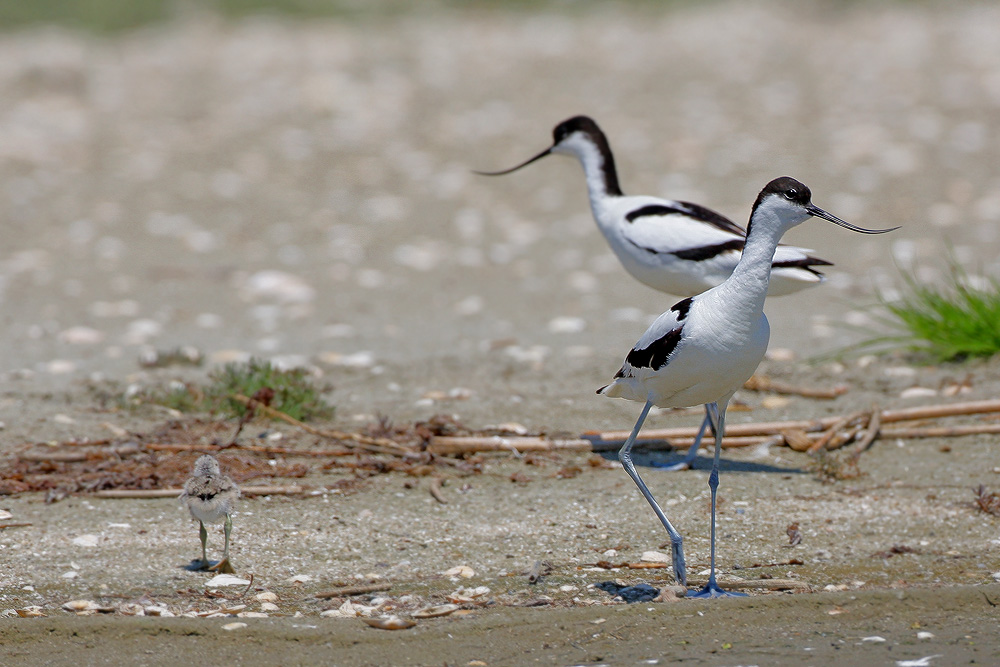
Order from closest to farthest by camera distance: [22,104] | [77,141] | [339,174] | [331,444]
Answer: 1. [331,444]
2. [339,174]
3. [77,141]
4. [22,104]

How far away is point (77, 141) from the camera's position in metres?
12.5

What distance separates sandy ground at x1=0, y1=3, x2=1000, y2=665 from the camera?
374 centimetres

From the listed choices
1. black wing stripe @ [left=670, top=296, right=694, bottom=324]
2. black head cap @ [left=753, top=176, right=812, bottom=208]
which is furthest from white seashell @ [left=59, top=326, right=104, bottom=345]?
black head cap @ [left=753, top=176, right=812, bottom=208]

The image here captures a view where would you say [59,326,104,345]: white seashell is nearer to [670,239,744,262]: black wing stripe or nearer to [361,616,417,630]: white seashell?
[670,239,744,262]: black wing stripe

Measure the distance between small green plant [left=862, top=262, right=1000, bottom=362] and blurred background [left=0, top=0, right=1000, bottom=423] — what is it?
0.74 meters

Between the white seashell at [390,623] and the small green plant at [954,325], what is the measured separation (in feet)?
11.2

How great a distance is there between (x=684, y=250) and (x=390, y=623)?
2.45 m

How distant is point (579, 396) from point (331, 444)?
1.43m

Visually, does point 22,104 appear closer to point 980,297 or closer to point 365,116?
point 365,116

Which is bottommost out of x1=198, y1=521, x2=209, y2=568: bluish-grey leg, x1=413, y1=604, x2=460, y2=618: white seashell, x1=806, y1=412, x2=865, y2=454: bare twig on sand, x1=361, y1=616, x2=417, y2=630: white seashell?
x1=361, y1=616, x2=417, y2=630: white seashell

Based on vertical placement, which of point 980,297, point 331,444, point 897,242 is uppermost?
point 897,242

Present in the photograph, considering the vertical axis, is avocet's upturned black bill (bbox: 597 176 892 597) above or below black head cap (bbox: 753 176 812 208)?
below

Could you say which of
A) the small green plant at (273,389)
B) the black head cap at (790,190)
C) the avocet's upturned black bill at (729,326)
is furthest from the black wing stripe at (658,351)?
the small green plant at (273,389)

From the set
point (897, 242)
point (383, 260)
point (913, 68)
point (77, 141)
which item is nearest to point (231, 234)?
point (383, 260)
